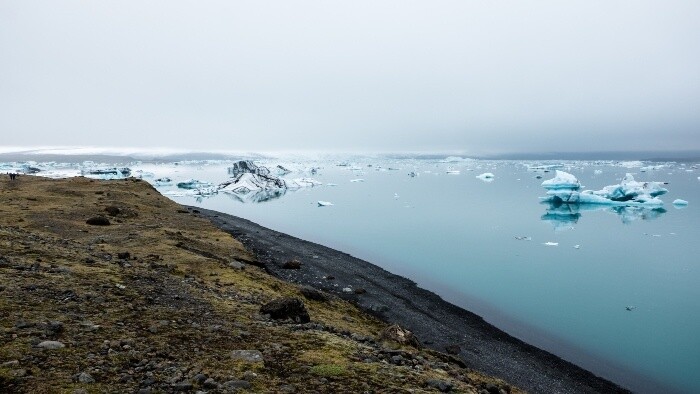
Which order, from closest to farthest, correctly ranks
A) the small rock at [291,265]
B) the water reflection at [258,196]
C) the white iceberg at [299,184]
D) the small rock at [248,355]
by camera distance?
1. the small rock at [248,355]
2. the small rock at [291,265]
3. the water reflection at [258,196]
4. the white iceberg at [299,184]

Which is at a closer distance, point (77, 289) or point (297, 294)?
point (77, 289)

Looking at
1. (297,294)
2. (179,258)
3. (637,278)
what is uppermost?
(179,258)

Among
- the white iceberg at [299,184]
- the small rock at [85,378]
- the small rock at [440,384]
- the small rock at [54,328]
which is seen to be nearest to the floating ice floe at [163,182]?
the white iceberg at [299,184]

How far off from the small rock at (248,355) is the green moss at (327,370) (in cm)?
100

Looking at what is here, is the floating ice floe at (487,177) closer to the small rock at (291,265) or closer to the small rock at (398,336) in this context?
the small rock at (291,265)

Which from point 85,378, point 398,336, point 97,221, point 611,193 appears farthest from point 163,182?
point 85,378

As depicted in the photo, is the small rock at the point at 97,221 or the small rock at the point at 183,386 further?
the small rock at the point at 97,221

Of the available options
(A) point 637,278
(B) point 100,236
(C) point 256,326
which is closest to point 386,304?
(C) point 256,326

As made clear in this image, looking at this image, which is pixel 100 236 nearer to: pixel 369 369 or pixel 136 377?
pixel 136 377

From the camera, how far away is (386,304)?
67.8ft

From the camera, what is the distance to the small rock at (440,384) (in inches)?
282

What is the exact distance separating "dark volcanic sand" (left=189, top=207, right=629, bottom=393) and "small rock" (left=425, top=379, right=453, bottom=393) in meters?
8.28

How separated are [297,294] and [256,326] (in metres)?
6.34

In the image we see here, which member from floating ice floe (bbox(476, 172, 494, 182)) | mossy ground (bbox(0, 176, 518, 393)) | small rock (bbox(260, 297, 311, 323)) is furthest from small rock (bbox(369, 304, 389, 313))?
floating ice floe (bbox(476, 172, 494, 182))
